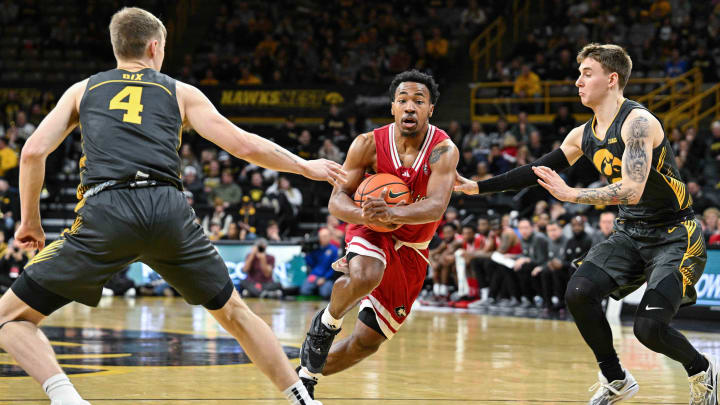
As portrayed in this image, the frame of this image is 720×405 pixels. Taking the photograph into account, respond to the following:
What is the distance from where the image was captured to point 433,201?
5.84m

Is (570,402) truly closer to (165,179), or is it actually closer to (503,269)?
(165,179)

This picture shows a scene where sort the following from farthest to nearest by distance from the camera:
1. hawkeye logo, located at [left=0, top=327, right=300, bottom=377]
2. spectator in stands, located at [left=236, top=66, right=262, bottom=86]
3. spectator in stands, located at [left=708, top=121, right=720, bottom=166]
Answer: spectator in stands, located at [left=236, top=66, right=262, bottom=86] → spectator in stands, located at [left=708, top=121, right=720, bottom=166] → hawkeye logo, located at [left=0, top=327, right=300, bottom=377]

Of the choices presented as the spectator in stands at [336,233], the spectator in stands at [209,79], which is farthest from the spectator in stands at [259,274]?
the spectator in stands at [209,79]

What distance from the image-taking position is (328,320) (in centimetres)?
584

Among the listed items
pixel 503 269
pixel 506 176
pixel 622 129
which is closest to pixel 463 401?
pixel 506 176

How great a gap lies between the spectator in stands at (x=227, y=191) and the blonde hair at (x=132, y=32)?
47.4 feet

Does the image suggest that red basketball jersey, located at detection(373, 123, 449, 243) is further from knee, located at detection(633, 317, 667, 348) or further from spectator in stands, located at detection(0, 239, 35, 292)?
spectator in stands, located at detection(0, 239, 35, 292)

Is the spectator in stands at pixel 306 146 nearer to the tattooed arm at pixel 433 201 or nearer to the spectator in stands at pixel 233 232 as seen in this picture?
the spectator in stands at pixel 233 232

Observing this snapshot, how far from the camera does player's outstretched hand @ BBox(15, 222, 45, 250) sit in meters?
4.63

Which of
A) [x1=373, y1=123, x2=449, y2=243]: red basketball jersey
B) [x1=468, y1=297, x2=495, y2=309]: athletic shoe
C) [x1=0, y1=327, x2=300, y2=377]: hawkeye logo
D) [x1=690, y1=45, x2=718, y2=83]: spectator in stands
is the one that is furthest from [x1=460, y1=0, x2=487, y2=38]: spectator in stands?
[x1=373, y1=123, x2=449, y2=243]: red basketball jersey

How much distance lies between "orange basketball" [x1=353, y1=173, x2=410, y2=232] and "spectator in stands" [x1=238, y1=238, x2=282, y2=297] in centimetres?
1074

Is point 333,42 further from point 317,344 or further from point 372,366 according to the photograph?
point 317,344

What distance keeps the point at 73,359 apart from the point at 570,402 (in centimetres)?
407

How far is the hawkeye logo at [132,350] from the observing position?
7660 millimetres
